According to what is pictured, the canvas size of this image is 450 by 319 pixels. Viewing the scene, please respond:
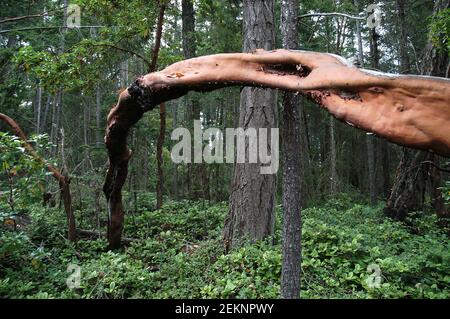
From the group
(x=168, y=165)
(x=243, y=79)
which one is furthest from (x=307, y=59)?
(x=168, y=165)

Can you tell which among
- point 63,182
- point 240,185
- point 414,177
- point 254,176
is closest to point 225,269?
point 240,185

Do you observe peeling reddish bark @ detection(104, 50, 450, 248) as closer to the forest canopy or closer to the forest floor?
the forest canopy

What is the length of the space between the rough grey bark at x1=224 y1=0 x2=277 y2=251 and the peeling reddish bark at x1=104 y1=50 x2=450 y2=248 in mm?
2985

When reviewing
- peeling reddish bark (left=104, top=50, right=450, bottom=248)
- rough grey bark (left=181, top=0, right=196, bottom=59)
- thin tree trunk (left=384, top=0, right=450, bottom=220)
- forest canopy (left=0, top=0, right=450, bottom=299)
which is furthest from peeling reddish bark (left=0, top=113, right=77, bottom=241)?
thin tree trunk (left=384, top=0, right=450, bottom=220)

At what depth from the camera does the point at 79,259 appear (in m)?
6.51

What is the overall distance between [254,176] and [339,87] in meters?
4.09

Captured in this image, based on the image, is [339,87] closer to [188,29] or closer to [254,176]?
[254,176]

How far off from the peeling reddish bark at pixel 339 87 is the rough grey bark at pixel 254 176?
2985mm

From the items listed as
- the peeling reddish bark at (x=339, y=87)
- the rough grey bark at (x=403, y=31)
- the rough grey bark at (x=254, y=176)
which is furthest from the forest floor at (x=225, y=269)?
the rough grey bark at (x=403, y=31)

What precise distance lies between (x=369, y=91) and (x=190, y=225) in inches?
269

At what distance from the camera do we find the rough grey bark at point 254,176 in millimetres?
6203

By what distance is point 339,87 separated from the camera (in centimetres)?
240

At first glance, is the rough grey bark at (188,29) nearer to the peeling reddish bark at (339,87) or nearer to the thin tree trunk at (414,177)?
the thin tree trunk at (414,177)

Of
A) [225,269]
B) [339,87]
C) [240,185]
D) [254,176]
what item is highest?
[339,87]
